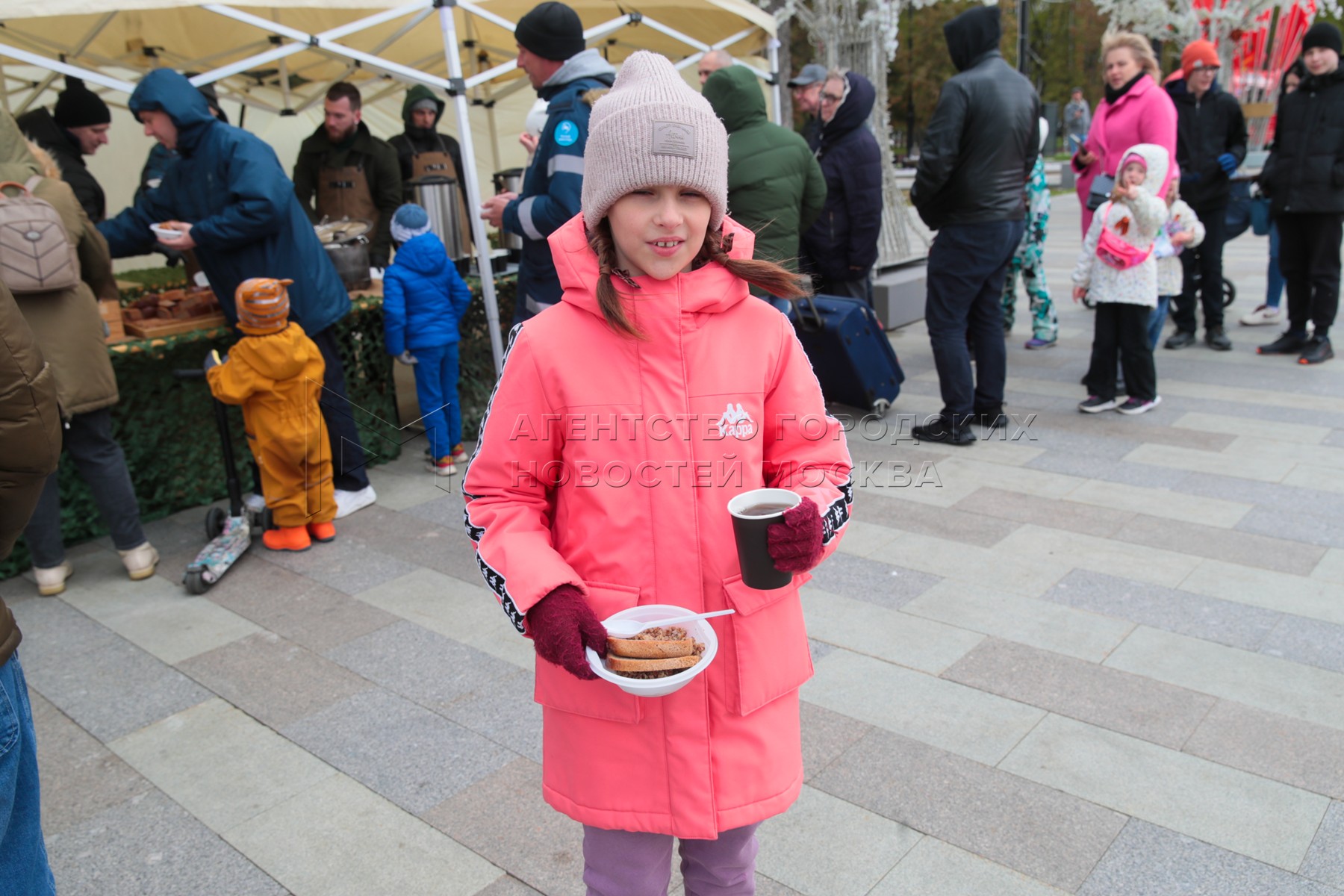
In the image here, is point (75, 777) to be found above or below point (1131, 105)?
below

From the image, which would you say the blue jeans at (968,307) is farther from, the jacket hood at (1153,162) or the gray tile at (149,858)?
the gray tile at (149,858)

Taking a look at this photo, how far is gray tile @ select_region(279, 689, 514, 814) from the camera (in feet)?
9.77

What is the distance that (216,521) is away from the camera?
4.89 meters

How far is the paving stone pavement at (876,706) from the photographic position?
260cm

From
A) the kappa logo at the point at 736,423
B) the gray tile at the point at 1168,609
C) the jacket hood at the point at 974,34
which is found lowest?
the gray tile at the point at 1168,609

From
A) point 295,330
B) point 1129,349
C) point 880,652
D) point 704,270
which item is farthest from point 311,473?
point 1129,349

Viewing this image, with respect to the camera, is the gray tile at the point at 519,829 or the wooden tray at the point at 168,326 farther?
the wooden tray at the point at 168,326

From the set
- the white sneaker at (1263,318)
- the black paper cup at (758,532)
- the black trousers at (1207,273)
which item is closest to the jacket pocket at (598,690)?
the black paper cup at (758,532)

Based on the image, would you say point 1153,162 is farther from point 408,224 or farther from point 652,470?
point 652,470

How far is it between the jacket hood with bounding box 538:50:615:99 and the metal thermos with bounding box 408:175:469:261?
2.94 metres

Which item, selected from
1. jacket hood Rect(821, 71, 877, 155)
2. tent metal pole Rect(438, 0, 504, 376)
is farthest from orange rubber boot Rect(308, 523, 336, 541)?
jacket hood Rect(821, 71, 877, 155)

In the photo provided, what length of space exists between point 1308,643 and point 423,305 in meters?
4.45

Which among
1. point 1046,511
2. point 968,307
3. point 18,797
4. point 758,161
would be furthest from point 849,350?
point 18,797

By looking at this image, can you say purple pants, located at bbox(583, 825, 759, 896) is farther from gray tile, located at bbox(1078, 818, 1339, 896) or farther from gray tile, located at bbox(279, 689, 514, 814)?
gray tile, located at bbox(279, 689, 514, 814)
